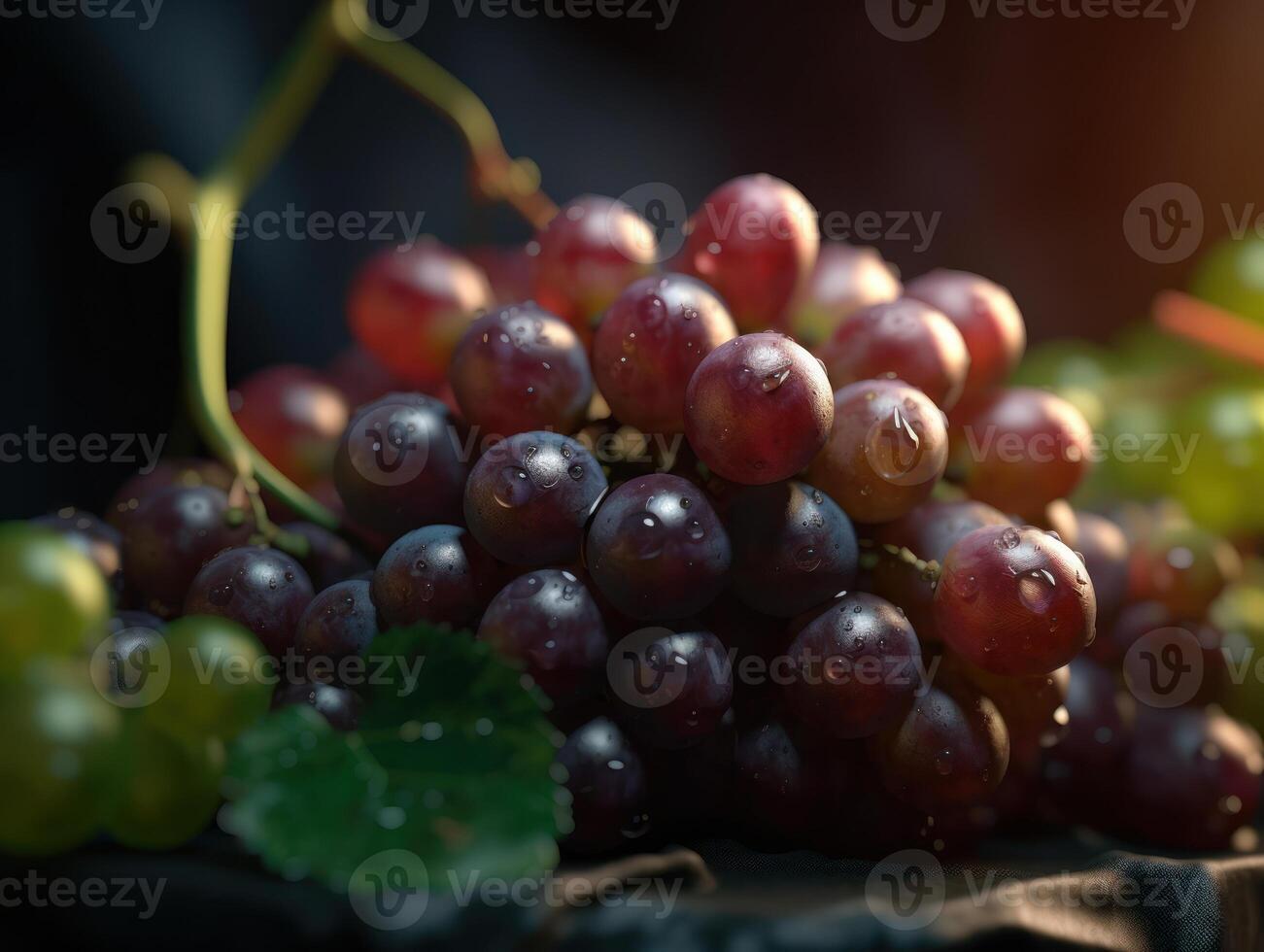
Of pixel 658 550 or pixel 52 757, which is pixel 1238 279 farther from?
pixel 52 757

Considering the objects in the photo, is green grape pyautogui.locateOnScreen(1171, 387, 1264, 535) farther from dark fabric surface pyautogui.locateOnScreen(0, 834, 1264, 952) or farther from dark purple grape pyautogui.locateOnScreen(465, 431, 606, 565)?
dark purple grape pyautogui.locateOnScreen(465, 431, 606, 565)

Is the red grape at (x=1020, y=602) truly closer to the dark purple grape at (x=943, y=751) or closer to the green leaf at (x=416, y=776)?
the dark purple grape at (x=943, y=751)

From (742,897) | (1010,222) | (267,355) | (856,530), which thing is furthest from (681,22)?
(742,897)

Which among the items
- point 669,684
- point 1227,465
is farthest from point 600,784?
point 1227,465

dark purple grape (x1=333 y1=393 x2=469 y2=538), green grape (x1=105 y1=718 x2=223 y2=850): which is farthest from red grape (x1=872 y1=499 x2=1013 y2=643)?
green grape (x1=105 y1=718 x2=223 y2=850)

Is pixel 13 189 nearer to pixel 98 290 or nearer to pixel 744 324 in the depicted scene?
pixel 98 290

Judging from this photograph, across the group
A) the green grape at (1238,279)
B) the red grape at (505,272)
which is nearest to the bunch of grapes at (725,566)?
the red grape at (505,272)
